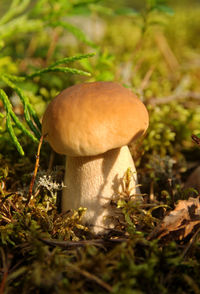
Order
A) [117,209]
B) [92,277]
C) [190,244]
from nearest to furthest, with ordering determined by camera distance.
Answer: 1. [92,277]
2. [190,244]
3. [117,209]

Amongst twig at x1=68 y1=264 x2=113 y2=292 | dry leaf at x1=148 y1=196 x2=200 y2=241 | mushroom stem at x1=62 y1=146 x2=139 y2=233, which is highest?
mushroom stem at x1=62 y1=146 x2=139 y2=233

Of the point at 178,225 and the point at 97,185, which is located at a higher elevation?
the point at 97,185

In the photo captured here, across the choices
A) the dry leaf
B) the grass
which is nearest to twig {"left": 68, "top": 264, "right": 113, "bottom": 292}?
the grass

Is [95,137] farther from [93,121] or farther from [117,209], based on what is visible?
[117,209]

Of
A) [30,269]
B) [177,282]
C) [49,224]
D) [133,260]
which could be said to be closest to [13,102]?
[49,224]

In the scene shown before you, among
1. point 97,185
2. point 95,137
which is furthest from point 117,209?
point 95,137

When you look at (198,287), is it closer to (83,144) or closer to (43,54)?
(83,144)

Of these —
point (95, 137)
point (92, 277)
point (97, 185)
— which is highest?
point (95, 137)

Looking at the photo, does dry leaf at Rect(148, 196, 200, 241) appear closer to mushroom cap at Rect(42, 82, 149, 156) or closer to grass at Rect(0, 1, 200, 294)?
grass at Rect(0, 1, 200, 294)
